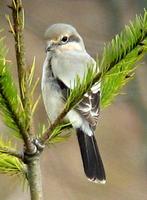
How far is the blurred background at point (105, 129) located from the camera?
150 inches

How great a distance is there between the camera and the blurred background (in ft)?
12.5

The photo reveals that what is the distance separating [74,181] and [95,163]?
200cm

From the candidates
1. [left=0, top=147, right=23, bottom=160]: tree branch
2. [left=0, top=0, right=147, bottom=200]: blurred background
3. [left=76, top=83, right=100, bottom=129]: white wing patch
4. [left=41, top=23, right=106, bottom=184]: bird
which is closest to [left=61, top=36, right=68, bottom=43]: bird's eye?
[left=41, top=23, right=106, bottom=184]: bird

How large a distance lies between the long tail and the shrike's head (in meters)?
0.29

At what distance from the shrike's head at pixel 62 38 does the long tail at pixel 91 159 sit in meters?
0.29

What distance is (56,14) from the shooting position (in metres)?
4.64

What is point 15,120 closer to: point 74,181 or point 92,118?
point 92,118

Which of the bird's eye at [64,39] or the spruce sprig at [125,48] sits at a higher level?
the spruce sprig at [125,48]

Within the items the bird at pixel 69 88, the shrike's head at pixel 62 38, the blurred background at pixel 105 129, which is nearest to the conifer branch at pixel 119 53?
the bird at pixel 69 88

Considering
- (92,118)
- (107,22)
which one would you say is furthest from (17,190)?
(92,118)

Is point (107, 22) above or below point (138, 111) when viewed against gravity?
above

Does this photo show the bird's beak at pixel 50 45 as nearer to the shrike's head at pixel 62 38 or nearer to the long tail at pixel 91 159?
the shrike's head at pixel 62 38

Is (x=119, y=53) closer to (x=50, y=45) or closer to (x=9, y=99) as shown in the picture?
(x=9, y=99)

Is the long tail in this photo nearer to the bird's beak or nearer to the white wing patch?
the white wing patch
